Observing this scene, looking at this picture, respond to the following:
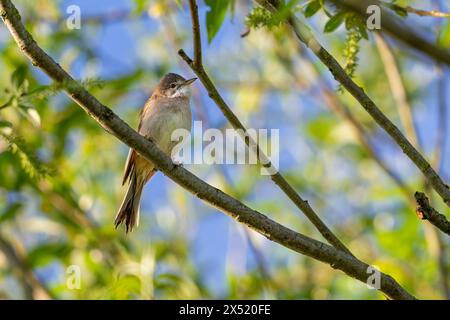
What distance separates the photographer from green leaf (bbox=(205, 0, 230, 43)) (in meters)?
3.54

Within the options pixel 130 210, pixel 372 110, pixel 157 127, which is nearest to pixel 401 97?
pixel 157 127

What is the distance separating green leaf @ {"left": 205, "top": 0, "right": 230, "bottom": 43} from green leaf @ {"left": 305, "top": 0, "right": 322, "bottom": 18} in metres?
0.42

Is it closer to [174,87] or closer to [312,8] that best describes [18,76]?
[312,8]

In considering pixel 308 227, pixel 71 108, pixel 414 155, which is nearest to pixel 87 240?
pixel 71 108

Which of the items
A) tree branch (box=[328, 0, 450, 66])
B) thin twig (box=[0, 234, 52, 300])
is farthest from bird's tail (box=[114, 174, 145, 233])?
tree branch (box=[328, 0, 450, 66])

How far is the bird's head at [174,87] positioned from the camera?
6945 mm

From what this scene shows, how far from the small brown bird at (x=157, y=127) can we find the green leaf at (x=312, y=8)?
284 cm

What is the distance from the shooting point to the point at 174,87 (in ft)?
23.1

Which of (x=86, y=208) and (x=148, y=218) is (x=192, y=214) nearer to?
(x=148, y=218)

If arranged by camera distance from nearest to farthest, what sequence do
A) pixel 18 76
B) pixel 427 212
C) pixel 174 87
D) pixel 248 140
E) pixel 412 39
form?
pixel 412 39, pixel 427 212, pixel 248 140, pixel 18 76, pixel 174 87

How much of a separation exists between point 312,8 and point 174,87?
11.7 ft

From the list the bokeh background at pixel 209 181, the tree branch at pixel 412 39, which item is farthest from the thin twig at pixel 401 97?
the tree branch at pixel 412 39

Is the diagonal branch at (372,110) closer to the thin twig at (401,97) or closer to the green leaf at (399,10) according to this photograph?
the green leaf at (399,10)
